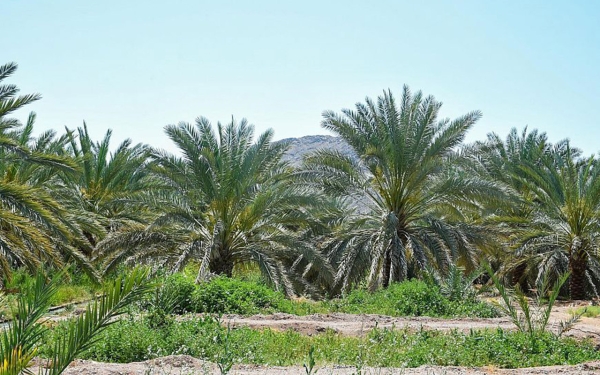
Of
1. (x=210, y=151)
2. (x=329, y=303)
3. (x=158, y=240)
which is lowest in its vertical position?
(x=329, y=303)

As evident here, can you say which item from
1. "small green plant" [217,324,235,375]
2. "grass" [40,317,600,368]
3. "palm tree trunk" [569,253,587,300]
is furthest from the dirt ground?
"palm tree trunk" [569,253,587,300]

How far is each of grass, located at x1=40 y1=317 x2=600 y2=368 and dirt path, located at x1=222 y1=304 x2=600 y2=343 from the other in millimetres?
1035

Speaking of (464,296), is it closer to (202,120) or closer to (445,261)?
(445,261)

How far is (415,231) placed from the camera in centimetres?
1892

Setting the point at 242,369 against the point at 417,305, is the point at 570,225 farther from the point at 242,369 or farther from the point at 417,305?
the point at 242,369

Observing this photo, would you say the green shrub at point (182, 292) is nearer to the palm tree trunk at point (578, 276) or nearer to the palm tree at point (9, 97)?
the palm tree at point (9, 97)

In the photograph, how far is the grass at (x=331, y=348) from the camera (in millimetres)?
7359

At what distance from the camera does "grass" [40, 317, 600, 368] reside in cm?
736

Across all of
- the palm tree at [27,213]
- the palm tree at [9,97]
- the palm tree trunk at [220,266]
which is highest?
the palm tree at [9,97]

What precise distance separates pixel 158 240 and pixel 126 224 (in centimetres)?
306

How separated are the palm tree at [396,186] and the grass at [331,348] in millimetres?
8784

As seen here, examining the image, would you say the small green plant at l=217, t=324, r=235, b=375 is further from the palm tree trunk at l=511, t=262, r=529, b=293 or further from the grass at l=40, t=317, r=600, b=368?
the palm tree trunk at l=511, t=262, r=529, b=293

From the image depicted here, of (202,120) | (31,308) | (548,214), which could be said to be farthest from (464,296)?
(31,308)

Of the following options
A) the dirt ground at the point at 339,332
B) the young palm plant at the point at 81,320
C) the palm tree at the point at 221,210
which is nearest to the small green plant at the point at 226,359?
the dirt ground at the point at 339,332
